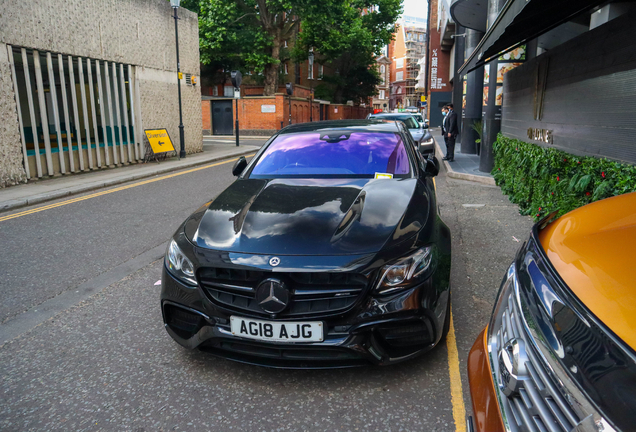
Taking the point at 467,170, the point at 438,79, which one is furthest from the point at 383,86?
the point at 467,170

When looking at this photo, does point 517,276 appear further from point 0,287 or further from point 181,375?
point 0,287

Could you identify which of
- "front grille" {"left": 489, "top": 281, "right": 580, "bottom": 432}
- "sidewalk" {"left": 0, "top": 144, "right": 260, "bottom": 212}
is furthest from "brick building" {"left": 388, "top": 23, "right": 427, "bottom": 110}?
"front grille" {"left": 489, "top": 281, "right": 580, "bottom": 432}

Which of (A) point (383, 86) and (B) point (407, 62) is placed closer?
(A) point (383, 86)

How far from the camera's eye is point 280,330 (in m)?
2.56

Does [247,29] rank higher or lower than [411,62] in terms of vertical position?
lower

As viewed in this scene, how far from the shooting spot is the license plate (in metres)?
2.54

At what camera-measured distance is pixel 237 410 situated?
2.61 meters

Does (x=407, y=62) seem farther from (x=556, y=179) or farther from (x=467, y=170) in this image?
(x=556, y=179)

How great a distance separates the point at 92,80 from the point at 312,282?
13.5 m

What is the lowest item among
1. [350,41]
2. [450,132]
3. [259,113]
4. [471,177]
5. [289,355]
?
[471,177]

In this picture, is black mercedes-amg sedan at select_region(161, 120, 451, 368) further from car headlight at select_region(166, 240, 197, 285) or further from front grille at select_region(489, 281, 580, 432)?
front grille at select_region(489, 281, 580, 432)

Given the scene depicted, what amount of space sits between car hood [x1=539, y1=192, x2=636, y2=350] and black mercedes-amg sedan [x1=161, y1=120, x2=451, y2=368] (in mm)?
931

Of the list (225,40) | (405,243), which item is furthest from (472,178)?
(225,40)

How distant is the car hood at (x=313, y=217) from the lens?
273 centimetres
